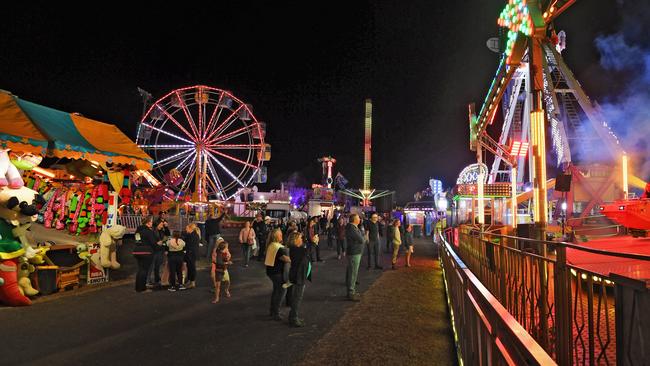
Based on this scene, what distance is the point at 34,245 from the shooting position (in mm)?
8961

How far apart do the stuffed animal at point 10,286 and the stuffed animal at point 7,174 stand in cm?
131

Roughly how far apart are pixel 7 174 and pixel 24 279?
197cm

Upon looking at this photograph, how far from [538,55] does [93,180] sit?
11477mm

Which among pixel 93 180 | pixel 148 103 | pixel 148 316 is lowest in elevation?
pixel 148 316

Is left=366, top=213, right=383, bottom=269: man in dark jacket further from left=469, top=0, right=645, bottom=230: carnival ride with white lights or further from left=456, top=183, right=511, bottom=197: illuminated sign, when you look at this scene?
left=456, top=183, right=511, bottom=197: illuminated sign

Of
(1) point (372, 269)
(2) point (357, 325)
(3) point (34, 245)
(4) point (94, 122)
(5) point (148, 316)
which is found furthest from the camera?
(1) point (372, 269)

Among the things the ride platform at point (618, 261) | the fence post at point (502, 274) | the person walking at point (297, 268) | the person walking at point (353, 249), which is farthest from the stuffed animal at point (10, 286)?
the ride platform at point (618, 261)

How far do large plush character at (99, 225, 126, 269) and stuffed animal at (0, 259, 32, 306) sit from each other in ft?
8.46

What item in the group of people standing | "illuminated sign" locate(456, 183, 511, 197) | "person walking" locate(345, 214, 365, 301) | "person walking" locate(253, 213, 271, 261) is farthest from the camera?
"illuminated sign" locate(456, 183, 511, 197)

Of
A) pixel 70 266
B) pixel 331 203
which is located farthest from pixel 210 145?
pixel 70 266

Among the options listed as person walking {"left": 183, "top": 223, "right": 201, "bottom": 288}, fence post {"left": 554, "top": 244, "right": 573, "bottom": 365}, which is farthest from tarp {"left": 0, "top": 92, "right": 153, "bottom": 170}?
fence post {"left": 554, "top": 244, "right": 573, "bottom": 365}

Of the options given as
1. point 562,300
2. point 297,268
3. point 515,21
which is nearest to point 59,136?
point 297,268

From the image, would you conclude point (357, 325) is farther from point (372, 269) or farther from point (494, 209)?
point (494, 209)

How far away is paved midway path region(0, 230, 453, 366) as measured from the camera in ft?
16.4
